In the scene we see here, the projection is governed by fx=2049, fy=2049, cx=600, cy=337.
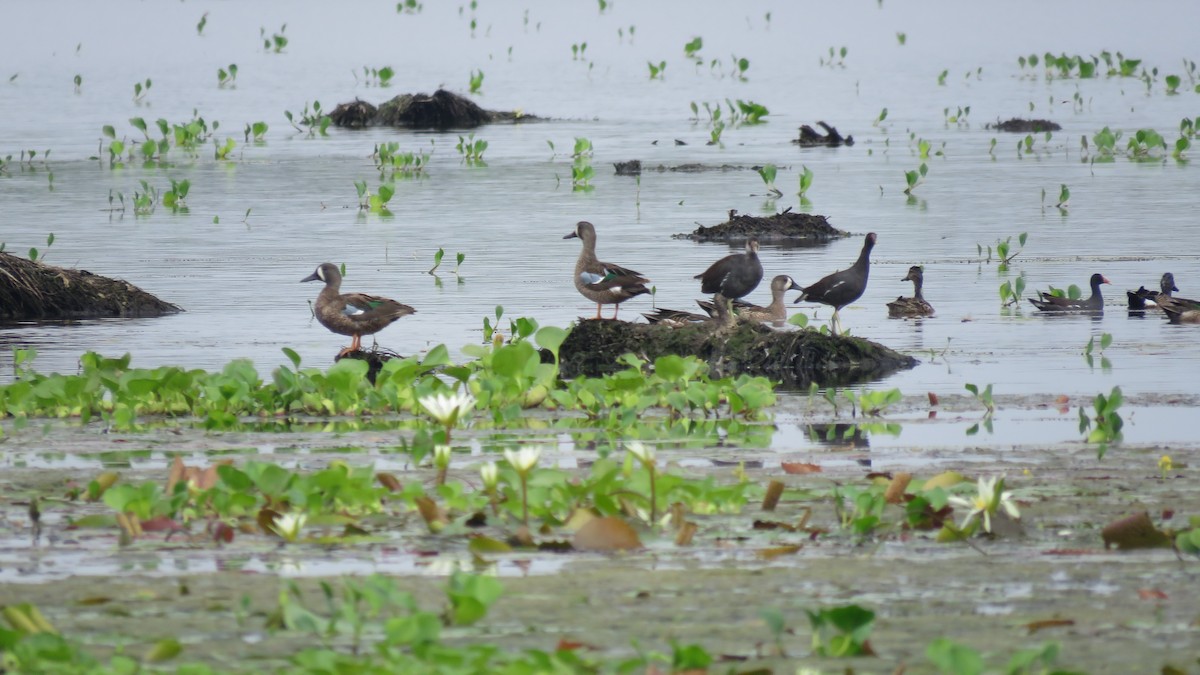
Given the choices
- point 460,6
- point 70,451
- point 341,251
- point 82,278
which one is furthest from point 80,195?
point 460,6

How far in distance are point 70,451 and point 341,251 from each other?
1281 cm

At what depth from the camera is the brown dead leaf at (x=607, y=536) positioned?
22.9ft

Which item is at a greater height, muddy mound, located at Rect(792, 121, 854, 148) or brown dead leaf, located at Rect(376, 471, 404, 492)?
muddy mound, located at Rect(792, 121, 854, 148)

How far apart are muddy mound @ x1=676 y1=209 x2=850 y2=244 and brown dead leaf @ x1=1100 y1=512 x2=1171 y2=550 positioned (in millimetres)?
15825

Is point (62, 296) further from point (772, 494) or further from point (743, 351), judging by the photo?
point (772, 494)

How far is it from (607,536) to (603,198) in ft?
68.1

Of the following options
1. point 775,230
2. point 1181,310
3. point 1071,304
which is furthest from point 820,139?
point 1181,310

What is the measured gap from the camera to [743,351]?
44.3 ft

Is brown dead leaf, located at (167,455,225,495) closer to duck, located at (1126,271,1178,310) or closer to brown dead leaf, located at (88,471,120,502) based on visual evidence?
brown dead leaf, located at (88,471,120,502)

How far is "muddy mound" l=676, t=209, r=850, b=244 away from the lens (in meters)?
22.8

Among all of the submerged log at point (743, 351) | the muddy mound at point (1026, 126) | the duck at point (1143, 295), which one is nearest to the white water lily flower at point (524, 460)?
the submerged log at point (743, 351)

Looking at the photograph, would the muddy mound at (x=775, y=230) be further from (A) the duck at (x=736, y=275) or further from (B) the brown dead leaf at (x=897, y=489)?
(B) the brown dead leaf at (x=897, y=489)

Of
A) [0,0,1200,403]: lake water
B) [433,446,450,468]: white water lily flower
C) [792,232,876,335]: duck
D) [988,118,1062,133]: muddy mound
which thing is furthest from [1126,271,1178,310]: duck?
[988,118,1062,133]: muddy mound

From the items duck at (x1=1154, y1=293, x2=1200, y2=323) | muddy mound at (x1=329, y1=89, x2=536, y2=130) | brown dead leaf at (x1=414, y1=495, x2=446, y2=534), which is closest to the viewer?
brown dead leaf at (x1=414, y1=495, x2=446, y2=534)
